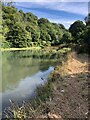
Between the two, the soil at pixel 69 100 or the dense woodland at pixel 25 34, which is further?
the dense woodland at pixel 25 34

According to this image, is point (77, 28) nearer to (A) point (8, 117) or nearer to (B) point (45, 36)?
(B) point (45, 36)

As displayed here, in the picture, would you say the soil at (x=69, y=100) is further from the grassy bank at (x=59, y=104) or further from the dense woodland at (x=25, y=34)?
the dense woodland at (x=25, y=34)

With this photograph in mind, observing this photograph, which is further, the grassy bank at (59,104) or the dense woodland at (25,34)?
the dense woodland at (25,34)

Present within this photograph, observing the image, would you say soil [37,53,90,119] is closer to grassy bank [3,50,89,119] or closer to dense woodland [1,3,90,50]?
grassy bank [3,50,89,119]

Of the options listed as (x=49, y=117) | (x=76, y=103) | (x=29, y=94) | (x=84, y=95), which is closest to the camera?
(x=49, y=117)

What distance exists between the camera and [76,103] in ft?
27.2

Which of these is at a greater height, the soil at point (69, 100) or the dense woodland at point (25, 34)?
the dense woodland at point (25, 34)

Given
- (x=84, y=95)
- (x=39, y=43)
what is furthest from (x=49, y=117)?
(x=39, y=43)

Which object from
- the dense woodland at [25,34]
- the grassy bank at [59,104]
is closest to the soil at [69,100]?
the grassy bank at [59,104]

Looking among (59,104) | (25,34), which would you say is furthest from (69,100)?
(25,34)

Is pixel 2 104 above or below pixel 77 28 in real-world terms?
below

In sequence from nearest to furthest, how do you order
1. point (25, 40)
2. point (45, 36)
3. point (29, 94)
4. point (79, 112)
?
point (79, 112) → point (29, 94) → point (25, 40) → point (45, 36)

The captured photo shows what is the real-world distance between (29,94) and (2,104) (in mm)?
2077

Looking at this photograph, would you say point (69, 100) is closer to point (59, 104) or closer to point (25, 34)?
point (59, 104)
